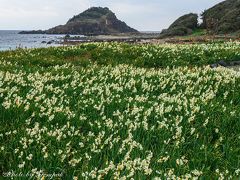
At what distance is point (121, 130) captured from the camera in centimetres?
809

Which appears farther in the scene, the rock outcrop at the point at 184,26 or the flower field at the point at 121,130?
the rock outcrop at the point at 184,26

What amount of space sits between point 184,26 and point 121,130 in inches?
2626

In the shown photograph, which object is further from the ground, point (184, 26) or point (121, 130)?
point (184, 26)

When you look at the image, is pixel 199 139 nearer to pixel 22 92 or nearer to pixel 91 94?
pixel 91 94

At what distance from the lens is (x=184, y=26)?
72812mm

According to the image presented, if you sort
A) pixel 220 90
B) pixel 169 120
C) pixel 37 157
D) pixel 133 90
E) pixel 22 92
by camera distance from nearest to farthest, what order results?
1. pixel 37 157
2. pixel 169 120
3. pixel 22 92
4. pixel 133 90
5. pixel 220 90

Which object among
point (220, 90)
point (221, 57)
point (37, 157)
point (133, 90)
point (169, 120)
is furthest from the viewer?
point (221, 57)

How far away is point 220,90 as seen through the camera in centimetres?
1273

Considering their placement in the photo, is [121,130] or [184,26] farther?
[184,26]

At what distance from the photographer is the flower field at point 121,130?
630 cm

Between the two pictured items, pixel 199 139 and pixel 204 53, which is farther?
pixel 204 53

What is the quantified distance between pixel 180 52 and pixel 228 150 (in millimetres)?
17126

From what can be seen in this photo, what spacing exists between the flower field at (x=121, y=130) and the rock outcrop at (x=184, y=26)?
58.1 meters

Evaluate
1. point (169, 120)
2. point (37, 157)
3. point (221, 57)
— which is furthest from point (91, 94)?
point (221, 57)
